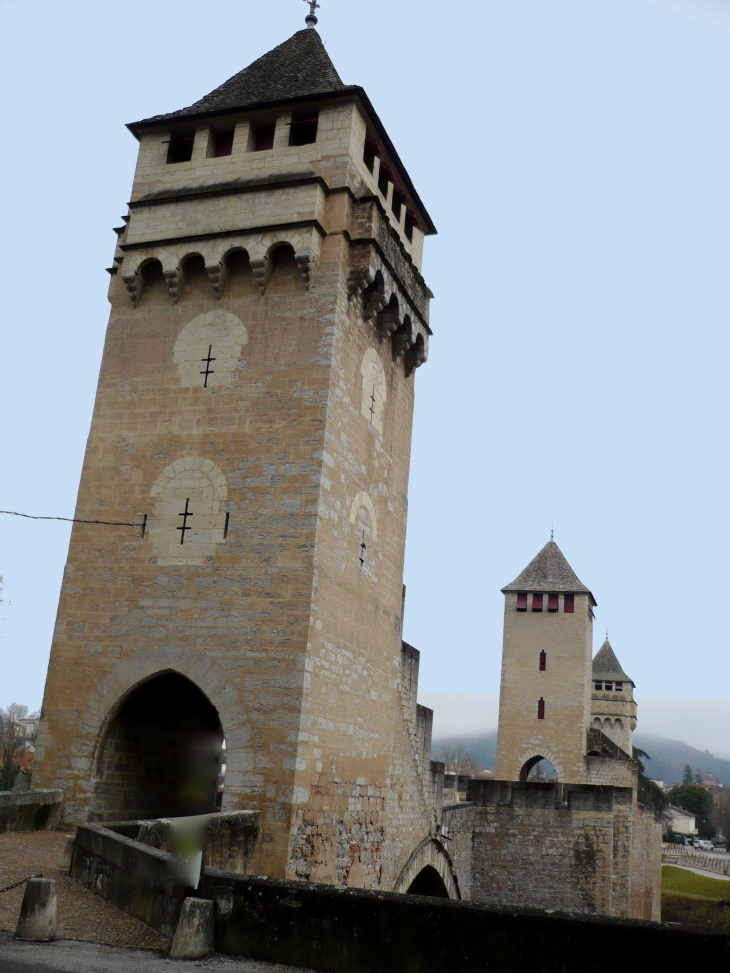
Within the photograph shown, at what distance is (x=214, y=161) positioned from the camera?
12.9 metres

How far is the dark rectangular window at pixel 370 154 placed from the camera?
518 inches

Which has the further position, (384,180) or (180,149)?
(384,180)

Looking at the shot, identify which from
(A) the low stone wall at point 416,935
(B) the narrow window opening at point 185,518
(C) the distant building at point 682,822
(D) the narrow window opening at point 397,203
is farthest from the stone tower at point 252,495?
(C) the distant building at point 682,822

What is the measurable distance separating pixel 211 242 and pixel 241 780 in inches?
285

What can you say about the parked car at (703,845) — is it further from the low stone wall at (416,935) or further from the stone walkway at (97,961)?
the stone walkway at (97,961)

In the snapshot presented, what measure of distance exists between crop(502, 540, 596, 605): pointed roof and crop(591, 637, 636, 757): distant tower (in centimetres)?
1307

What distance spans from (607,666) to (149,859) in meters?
47.3

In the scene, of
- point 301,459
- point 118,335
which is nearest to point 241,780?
point 301,459

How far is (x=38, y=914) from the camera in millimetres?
5984

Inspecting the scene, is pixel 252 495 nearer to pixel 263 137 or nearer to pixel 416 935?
pixel 263 137

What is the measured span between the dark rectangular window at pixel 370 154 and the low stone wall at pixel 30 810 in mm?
9762

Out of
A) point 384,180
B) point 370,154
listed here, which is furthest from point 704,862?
point 370,154

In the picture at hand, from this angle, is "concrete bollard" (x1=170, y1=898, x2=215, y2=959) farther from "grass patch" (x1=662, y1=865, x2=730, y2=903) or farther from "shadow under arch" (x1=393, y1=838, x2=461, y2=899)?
"grass patch" (x1=662, y1=865, x2=730, y2=903)

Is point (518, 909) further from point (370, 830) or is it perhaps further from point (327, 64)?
point (327, 64)
